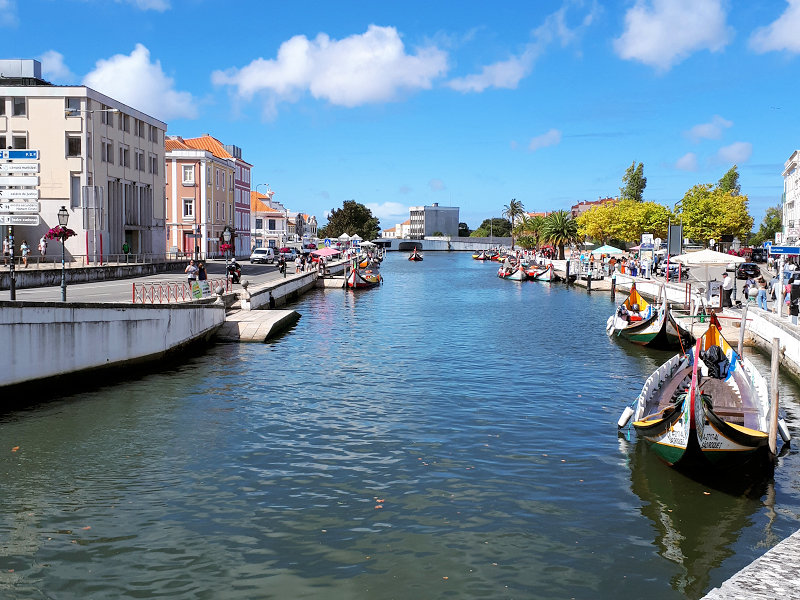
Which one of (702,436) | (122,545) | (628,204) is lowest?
(122,545)

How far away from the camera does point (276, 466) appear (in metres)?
16.0

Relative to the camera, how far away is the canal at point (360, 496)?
1109 centimetres

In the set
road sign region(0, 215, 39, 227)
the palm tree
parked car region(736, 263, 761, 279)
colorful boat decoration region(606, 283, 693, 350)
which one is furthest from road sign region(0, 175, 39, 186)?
the palm tree

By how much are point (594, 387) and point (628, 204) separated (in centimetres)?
10540

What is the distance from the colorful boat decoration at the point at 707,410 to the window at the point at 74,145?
51442 millimetres

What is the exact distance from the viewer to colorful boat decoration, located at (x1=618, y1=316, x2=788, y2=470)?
15062 mm

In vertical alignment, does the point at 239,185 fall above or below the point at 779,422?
above

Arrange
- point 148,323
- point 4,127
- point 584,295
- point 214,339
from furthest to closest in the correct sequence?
point 584,295 < point 4,127 < point 214,339 < point 148,323

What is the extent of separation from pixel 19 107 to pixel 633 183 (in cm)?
11226

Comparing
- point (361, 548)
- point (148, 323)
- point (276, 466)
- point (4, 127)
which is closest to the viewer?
point (361, 548)

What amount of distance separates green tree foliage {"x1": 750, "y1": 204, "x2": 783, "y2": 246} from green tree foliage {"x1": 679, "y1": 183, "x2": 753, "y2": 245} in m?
52.9

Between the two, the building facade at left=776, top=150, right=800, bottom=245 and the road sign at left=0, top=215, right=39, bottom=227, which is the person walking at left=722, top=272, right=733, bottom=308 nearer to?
the road sign at left=0, top=215, right=39, bottom=227

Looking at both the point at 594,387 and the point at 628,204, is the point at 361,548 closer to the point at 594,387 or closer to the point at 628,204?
the point at 594,387

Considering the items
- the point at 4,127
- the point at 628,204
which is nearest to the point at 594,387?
the point at 4,127
